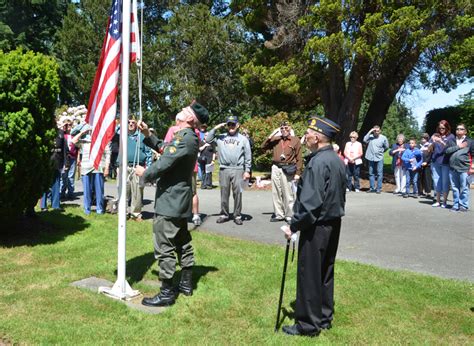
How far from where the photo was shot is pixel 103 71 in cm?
545

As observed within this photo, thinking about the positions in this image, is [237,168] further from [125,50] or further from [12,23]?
[12,23]

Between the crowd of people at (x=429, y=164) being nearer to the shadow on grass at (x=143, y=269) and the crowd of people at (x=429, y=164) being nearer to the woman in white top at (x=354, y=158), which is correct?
the woman in white top at (x=354, y=158)

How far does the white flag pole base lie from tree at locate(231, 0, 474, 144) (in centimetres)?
1256

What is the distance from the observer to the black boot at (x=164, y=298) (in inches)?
205

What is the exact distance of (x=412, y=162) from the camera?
564 inches

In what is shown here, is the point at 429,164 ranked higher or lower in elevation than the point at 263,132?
lower

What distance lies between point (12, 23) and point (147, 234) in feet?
128

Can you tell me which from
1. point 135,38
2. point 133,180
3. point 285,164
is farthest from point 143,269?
point 285,164

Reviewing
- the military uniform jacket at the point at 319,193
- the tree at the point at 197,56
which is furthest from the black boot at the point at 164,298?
A: the tree at the point at 197,56

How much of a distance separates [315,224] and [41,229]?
18.1ft

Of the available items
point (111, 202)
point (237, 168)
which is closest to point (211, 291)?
point (237, 168)

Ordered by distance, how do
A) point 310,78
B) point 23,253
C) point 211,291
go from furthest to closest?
point 310,78 < point 23,253 < point 211,291

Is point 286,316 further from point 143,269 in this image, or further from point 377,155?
point 377,155

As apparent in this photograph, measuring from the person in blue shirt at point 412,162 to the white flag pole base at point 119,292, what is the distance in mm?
11016
